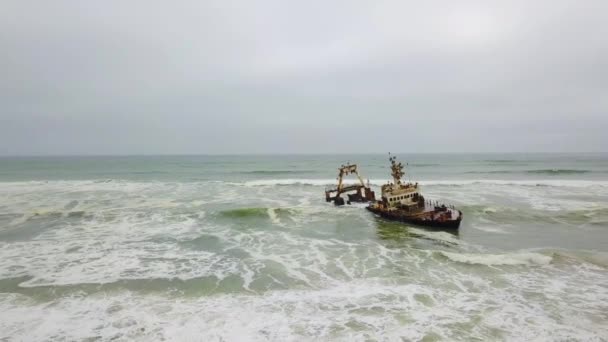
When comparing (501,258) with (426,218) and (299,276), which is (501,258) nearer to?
(426,218)

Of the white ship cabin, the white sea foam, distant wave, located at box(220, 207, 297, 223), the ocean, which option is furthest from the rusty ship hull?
distant wave, located at box(220, 207, 297, 223)

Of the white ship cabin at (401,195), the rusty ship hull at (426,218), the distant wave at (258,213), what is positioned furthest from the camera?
the distant wave at (258,213)

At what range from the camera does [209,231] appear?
27.2 meters

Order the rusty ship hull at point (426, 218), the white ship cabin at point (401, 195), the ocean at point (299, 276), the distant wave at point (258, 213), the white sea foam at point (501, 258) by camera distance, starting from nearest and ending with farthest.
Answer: the ocean at point (299, 276) < the white sea foam at point (501, 258) < the rusty ship hull at point (426, 218) < the white ship cabin at point (401, 195) < the distant wave at point (258, 213)

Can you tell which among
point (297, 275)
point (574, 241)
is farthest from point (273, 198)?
point (574, 241)

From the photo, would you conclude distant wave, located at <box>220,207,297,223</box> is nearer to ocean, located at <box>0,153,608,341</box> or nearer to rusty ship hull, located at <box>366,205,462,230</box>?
ocean, located at <box>0,153,608,341</box>

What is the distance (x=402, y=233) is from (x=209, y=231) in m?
16.0

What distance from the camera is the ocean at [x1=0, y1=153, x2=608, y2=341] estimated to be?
1166 cm

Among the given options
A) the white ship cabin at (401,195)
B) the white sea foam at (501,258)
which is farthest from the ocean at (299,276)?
the white ship cabin at (401,195)

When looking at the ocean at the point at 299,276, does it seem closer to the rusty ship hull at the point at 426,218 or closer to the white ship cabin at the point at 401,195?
the rusty ship hull at the point at 426,218

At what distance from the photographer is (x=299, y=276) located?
55.6ft

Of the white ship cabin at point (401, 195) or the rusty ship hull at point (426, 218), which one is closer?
the rusty ship hull at point (426, 218)

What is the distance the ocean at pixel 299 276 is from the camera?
11664 millimetres

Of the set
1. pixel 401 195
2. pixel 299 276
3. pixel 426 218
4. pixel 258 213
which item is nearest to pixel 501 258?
pixel 426 218
